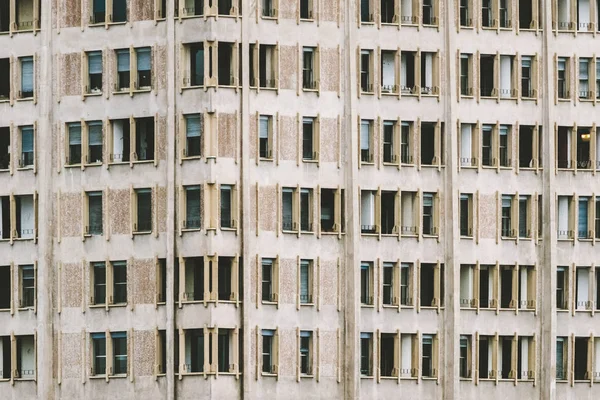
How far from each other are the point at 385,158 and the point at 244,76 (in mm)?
7782

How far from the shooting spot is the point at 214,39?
128375 mm

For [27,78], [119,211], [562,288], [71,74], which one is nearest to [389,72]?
[562,288]

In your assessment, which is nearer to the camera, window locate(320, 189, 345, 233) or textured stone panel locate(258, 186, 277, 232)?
textured stone panel locate(258, 186, 277, 232)

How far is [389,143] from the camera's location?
132 meters

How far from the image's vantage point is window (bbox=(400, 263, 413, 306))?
131 m

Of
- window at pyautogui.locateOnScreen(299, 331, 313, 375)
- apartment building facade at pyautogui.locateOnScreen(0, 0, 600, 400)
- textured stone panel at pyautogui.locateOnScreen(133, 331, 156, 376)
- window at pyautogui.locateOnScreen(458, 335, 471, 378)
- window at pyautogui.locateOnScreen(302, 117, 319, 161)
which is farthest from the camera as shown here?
window at pyautogui.locateOnScreen(458, 335, 471, 378)

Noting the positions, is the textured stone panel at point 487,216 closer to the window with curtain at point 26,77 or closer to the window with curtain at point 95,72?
the window with curtain at point 95,72

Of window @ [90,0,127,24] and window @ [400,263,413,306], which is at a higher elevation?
window @ [90,0,127,24]

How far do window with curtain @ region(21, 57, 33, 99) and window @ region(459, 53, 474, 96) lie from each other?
64.8ft

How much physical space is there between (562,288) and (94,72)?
23.7 m

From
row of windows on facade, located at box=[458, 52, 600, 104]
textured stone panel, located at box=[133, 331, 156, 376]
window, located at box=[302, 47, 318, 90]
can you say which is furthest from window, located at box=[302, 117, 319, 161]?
textured stone panel, located at box=[133, 331, 156, 376]

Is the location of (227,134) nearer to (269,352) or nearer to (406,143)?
(406,143)

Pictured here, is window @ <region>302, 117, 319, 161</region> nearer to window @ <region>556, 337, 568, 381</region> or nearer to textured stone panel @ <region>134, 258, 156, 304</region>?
textured stone panel @ <region>134, 258, 156, 304</region>

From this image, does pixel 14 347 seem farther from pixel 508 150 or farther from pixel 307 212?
pixel 508 150
